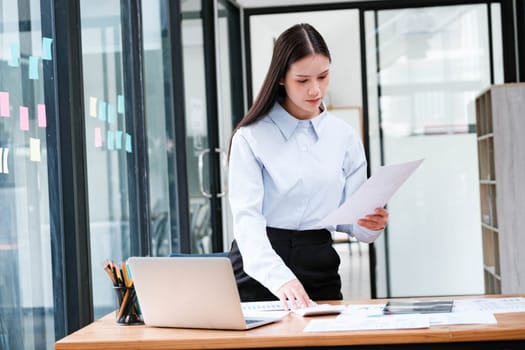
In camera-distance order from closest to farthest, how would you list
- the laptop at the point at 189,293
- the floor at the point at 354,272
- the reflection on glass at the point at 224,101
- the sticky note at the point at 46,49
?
the laptop at the point at 189,293 < the sticky note at the point at 46,49 < the reflection on glass at the point at 224,101 < the floor at the point at 354,272

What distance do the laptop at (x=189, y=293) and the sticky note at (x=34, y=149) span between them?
3.48ft

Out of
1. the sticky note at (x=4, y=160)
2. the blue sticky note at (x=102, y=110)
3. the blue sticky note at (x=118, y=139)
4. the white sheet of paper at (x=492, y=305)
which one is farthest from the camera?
the blue sticky note at (x=118, y=139)

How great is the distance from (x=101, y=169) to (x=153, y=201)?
0.89 metres

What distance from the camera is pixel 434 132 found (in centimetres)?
715

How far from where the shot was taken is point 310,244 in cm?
262

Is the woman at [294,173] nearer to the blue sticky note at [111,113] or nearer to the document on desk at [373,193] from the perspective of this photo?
the document on desk at [373,193]

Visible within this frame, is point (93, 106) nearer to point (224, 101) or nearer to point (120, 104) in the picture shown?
point (120, 104)

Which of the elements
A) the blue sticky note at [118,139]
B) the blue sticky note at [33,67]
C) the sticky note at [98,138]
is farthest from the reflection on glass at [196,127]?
the blue sticky note at [33,67]

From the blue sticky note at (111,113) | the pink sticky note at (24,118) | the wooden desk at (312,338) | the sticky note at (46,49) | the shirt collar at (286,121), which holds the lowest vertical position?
the wooden desk at (312,338)

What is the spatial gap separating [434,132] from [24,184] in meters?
4.69

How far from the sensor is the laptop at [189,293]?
204 centimetres

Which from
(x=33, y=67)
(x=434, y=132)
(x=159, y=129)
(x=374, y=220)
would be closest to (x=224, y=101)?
(x=434, y=132)

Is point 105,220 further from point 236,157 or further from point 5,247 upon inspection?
point 236,157

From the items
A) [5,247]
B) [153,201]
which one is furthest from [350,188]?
[153,201]
